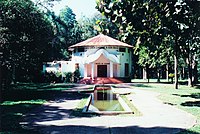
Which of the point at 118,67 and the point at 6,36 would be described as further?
the point at 118,67

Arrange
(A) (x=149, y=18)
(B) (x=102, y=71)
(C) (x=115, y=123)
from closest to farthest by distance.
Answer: (C) (x=115, y=123), (A) (x=149, y=18), (B) (x=102, y=71)

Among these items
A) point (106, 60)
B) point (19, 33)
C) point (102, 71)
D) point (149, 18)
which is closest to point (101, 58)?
point (106, 60)

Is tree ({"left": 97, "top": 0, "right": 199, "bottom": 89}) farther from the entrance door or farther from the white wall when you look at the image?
the entrance door

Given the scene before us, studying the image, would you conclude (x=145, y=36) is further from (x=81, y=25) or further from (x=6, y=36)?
(x=81, y=25)

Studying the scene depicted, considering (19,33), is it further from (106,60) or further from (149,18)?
(106,60)

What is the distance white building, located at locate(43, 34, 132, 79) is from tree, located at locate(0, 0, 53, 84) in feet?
45.5

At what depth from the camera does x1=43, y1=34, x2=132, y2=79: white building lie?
127ft

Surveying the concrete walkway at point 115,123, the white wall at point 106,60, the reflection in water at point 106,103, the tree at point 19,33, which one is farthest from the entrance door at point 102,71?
the concrete walkway at point 115,123

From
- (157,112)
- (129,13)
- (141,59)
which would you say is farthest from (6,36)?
(141,59)

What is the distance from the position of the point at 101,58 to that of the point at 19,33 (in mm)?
18356

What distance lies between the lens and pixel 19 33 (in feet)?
74.1

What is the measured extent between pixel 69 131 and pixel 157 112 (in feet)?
18.1

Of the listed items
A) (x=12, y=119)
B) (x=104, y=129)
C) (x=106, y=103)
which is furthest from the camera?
(x=106, y=103)

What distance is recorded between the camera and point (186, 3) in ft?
45.4
